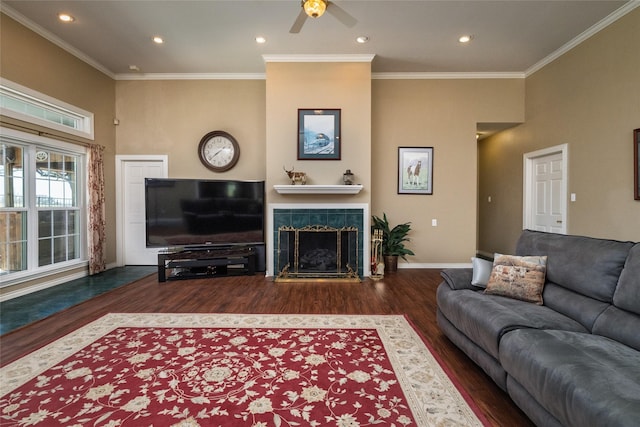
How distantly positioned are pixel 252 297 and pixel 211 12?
334cm

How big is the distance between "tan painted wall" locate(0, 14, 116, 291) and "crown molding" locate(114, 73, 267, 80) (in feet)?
1.10

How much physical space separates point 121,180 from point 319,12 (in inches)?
169

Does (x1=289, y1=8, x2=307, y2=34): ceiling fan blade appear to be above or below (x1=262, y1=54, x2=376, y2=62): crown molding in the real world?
below

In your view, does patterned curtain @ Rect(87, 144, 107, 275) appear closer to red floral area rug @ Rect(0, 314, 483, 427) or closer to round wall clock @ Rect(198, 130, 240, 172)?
round wall clock @ Rect(198, 130, 240, 172)

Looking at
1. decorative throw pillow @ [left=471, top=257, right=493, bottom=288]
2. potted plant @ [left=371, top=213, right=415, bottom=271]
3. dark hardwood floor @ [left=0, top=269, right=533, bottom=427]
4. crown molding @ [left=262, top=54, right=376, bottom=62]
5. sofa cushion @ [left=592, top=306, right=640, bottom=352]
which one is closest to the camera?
sofa cushion @ [left=592, top=306, right=640, bottom=352]

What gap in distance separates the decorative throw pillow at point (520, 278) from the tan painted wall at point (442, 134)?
9.11ft

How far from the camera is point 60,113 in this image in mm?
4008

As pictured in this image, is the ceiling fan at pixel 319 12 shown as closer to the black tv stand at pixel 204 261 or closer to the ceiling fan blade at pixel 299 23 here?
the ceiling fan blade at pixel 299 23

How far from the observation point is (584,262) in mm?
1860

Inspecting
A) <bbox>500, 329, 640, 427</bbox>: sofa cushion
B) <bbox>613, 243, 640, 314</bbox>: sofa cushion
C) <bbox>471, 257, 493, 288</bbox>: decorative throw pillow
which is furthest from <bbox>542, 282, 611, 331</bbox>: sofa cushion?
<bbox>471, 257, 493, 288</bbox>: decorative throw pillow

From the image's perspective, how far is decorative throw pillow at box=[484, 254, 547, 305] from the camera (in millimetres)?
2053

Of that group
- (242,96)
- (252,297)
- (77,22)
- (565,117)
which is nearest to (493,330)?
(252,297)

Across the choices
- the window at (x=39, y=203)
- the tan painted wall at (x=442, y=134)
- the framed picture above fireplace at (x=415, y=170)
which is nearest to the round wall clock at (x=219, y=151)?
the window at (x=39, y=203)

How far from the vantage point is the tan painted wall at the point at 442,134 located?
16.0ft
